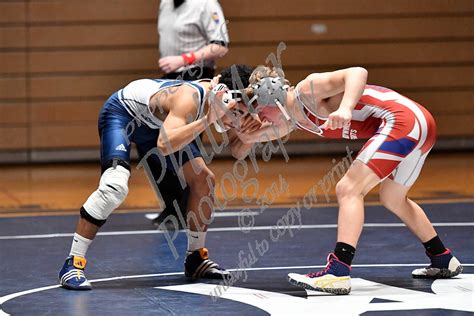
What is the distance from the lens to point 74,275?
5.62 metres

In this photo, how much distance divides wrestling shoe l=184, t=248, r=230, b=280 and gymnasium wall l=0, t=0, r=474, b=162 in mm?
6318

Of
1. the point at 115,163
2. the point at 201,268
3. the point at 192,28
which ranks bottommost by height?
the point at 201,268

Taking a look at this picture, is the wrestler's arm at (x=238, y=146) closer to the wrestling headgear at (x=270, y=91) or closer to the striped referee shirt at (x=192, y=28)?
the wrestling headgear at (x=270, y=91)

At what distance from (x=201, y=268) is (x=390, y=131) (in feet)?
4.25

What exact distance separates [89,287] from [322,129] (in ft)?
4.81

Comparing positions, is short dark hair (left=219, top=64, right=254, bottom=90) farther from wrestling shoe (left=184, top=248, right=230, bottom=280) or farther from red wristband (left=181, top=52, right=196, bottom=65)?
red wristband (left=181, top=52, right=196, bottom=65)

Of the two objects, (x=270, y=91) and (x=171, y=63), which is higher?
(x=171, y=63)

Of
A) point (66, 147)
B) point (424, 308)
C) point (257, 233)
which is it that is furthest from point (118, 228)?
point (66, 147)

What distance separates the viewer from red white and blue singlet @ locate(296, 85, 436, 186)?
5.49 m

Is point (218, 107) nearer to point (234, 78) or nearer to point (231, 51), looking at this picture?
point (234, 78)

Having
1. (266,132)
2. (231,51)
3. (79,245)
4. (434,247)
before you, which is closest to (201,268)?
(79,245)

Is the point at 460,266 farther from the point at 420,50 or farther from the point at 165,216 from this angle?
the point at 420,50

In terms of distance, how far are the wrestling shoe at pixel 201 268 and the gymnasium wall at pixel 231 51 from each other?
6318 millimetres

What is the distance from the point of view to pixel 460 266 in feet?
19.1
